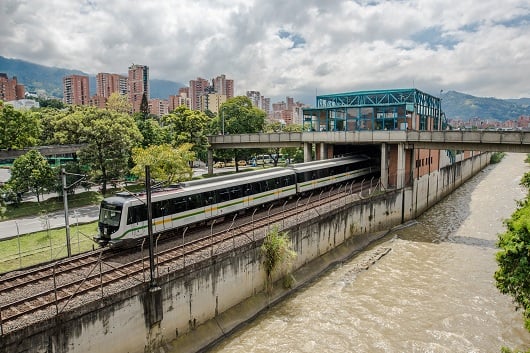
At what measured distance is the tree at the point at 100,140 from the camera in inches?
1385

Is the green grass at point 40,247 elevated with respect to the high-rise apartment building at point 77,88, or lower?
lower

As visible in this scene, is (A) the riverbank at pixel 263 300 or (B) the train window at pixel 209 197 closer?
(A) the riverbank at pixel 263 300

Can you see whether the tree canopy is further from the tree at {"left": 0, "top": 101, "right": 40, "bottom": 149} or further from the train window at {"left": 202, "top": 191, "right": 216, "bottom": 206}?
the train window at {"left": 202, "top": 191, "right": 216, "bottom": 206}

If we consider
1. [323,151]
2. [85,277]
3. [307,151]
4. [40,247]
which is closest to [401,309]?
[85,277]

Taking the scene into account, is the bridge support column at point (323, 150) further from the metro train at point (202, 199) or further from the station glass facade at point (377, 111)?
the station glass facade at point (377, 111)

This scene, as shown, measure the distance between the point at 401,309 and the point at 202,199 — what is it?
1222 cm

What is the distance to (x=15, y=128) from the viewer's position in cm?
3803

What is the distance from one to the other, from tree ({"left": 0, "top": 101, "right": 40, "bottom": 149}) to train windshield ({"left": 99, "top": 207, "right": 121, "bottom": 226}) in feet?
91.8

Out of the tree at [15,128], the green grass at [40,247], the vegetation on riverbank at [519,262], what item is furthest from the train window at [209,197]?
the tree at [15,128]

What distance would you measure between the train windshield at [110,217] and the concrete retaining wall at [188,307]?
4.45 metres

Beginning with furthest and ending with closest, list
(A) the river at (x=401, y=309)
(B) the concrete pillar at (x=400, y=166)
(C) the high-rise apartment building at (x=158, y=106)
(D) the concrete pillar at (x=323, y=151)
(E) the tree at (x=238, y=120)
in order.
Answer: (C) the high-rise apartment building at (x=158, y=106) < (E) the tree at (x=238, y=120) < (D) the concrete pillar at (x=323, y=151) < (B) the concrete pillar at (x=400, y=166) < (A) the river at (x=401, y=309)

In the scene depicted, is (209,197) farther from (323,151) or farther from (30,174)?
(323,151)

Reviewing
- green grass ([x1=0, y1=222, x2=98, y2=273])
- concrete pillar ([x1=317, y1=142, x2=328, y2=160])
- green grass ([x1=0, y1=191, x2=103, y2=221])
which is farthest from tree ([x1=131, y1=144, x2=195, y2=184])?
concrete pillar ([x1=317, y1=142, x2=328, y2=160])

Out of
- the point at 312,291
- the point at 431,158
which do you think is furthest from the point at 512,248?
the point at 431,158
